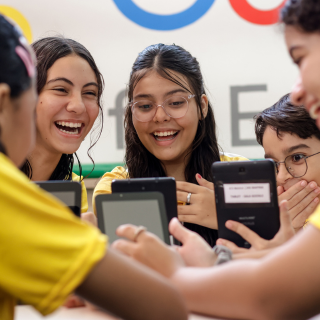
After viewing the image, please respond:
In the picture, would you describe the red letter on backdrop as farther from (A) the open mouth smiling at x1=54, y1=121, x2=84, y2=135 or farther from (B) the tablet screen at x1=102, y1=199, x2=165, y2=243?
(B) the tablet screen at x1=102, y1=199, x2=165, y2=243

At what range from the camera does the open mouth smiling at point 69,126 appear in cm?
147

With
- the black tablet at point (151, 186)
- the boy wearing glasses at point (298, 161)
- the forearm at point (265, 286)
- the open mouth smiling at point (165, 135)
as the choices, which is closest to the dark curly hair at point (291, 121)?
the boy wearing glasses at point (298, 161)

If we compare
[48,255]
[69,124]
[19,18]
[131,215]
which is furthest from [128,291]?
[19,18]

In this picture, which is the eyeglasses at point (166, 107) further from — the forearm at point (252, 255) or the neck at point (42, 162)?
the forearm at point (252, 255)

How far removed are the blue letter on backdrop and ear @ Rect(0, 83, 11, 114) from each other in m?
1.75

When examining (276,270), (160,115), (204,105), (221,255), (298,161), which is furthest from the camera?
(204,105)

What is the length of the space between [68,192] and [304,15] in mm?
581

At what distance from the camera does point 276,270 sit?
58cm

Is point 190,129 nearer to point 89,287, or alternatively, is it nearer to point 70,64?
point 70,64

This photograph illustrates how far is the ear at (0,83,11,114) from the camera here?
526 mm

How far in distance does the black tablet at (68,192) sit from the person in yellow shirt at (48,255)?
1.05ft

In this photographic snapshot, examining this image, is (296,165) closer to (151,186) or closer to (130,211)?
(151,186)

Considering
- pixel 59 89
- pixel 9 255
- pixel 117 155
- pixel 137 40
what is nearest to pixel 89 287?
pixel 9 255

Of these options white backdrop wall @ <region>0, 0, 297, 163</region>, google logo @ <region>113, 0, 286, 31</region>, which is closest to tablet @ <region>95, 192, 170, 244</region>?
white backdrop wall @ <region>0, 0, 297, 163</region>
